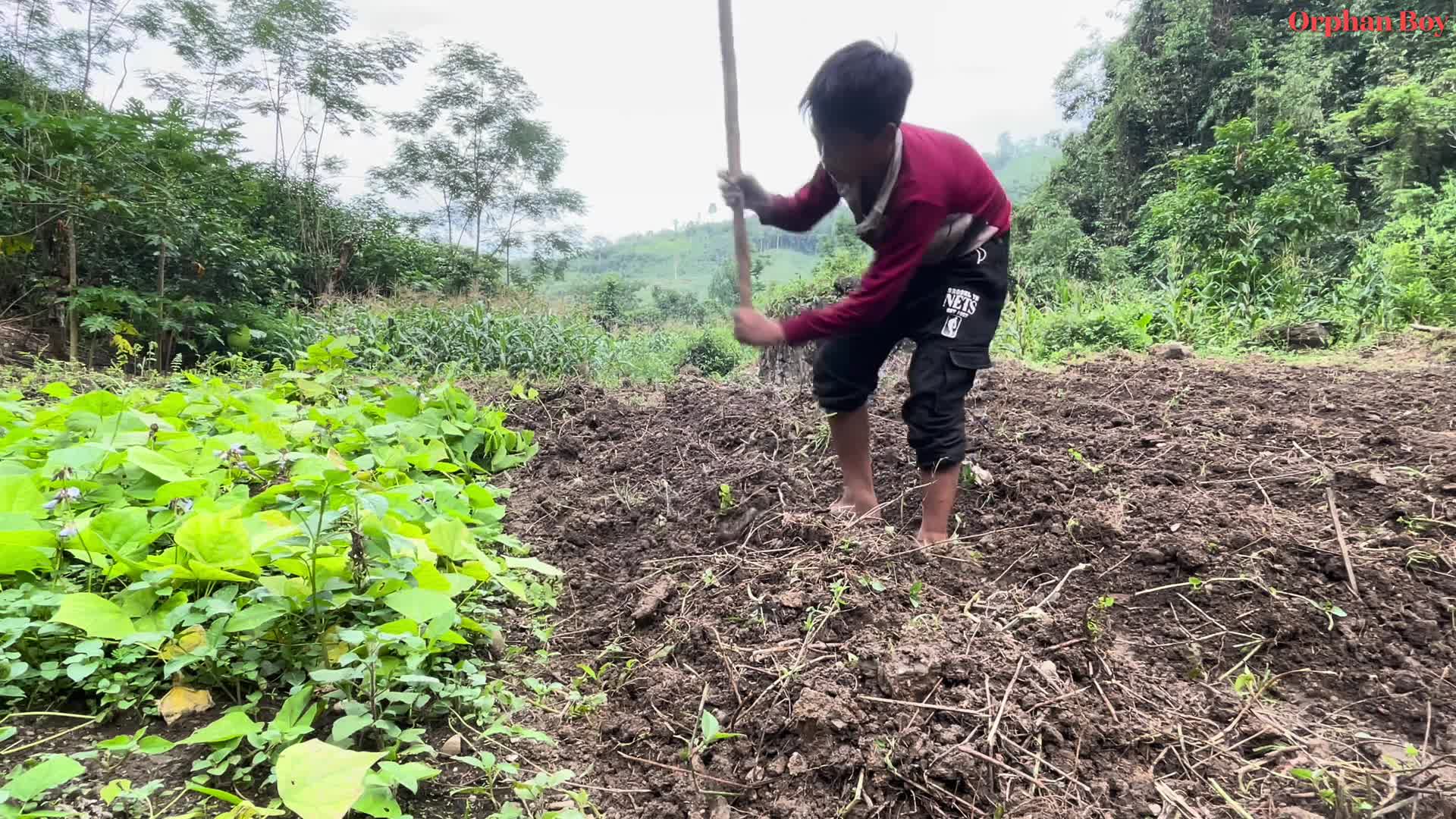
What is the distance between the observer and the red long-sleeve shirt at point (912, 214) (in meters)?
1.76

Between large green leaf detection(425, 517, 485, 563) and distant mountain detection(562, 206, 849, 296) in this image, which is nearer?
large green leaf detection(425, 517, 485, 563)

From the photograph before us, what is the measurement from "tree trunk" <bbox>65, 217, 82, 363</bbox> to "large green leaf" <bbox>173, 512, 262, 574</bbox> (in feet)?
19.2

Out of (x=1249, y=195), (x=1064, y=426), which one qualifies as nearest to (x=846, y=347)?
(x=1064, y=426)

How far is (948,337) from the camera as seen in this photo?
1944 mm

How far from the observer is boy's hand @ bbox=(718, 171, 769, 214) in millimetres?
2131

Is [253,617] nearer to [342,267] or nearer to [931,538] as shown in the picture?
[931,538]

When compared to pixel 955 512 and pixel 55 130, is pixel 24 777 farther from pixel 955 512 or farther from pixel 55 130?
pixel 55 130

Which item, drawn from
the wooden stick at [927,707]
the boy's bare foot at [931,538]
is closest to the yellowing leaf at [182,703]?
the wooden stick at [927,707]

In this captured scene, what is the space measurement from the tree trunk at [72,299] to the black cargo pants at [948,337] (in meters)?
6.62

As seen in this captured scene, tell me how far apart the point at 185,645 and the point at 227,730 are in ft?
0.87

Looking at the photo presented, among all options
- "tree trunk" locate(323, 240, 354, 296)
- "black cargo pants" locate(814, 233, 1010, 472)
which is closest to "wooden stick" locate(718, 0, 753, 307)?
"black cargo pants" locate(814, 233, 1010, 472)

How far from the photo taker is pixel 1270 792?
1.11 m

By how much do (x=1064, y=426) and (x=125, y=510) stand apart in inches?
117

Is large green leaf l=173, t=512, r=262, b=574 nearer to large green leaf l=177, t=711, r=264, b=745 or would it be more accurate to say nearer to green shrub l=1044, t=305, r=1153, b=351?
large green leaf l=177, t=711, r=264, b=745
